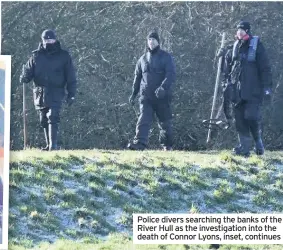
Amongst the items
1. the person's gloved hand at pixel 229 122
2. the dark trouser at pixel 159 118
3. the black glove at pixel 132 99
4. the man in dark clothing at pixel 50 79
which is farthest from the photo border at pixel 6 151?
the person's gloved hand at pixel 229 122

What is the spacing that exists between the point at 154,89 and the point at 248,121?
109cm

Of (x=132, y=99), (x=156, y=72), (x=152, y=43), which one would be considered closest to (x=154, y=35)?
(x=152, y=43)

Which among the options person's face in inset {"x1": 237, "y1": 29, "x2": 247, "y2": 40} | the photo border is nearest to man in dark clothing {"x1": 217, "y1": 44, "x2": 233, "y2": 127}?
person's face in inset {"x1": 237, "y1": 29, "x2": 247, "y2": 40}

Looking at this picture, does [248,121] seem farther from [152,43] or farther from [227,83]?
[152,43]

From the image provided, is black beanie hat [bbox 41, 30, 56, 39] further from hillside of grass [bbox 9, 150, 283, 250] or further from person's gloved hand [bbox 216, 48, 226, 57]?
person's gloved hand [bbox 216, 48, 226, 57]

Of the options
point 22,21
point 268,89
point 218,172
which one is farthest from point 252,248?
point 22,21

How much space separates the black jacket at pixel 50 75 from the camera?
1048cm

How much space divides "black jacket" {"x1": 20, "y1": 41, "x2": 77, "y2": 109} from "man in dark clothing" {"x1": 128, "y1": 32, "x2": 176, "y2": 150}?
745 mm

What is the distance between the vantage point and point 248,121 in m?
10.4

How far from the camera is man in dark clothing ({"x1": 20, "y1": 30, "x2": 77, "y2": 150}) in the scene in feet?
34.4

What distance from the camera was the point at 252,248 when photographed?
9656 mm

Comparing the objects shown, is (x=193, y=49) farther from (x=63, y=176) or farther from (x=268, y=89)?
(x=63, y=176)
